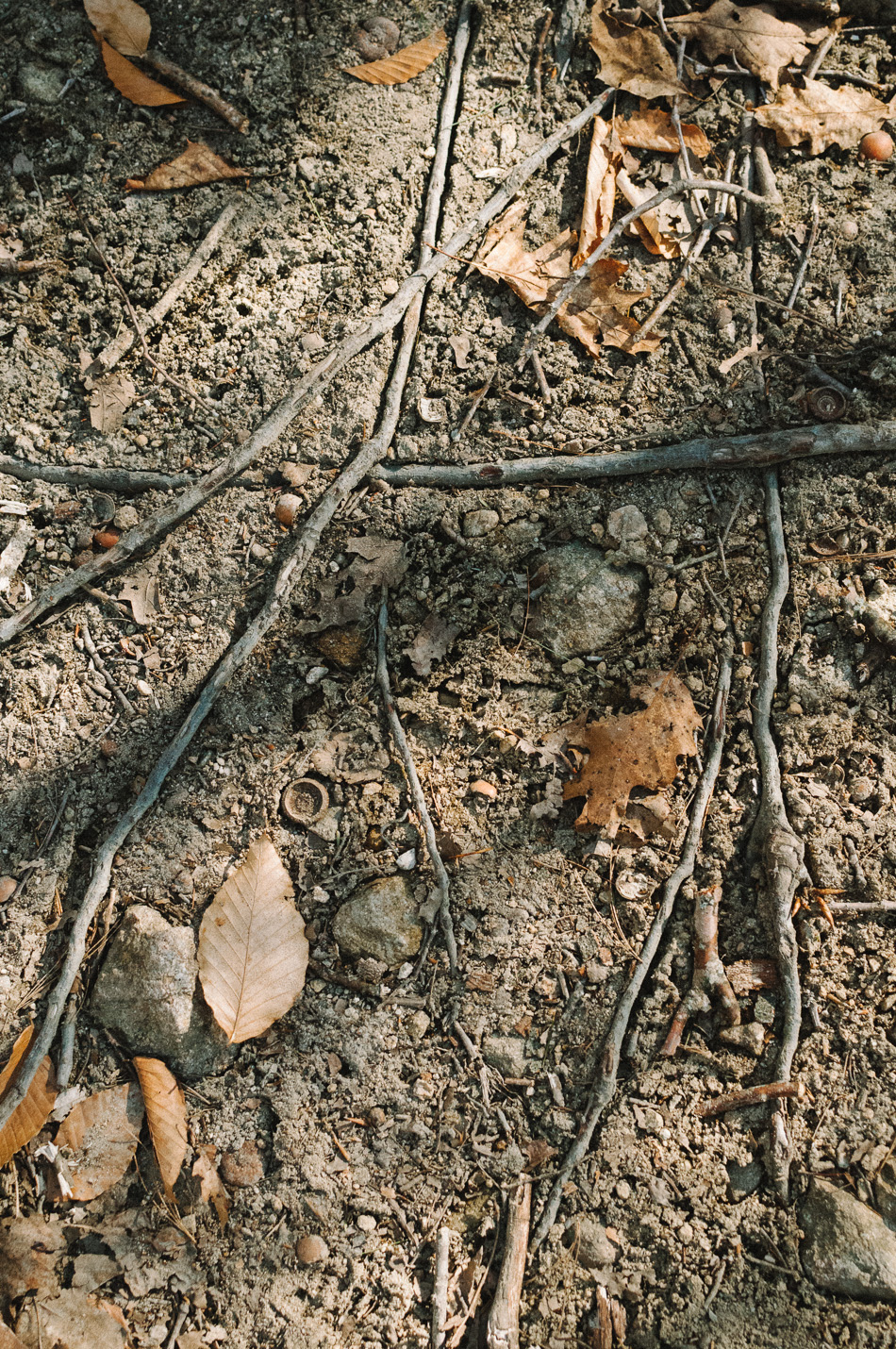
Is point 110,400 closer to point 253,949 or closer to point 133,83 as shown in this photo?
point 133,83

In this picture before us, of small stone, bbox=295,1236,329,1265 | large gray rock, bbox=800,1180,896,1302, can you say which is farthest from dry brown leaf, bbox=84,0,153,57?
large gray rock, bbox=800,1180,896,1302

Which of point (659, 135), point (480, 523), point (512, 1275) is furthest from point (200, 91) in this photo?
point (512, 1275)

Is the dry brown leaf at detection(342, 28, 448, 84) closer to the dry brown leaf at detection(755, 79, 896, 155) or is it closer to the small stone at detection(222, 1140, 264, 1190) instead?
the dry brown leaf at detection(755, 79, 896, 155)

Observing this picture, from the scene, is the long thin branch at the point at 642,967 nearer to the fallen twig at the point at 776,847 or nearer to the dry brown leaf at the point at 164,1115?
the fallen twig at the point at 776,847

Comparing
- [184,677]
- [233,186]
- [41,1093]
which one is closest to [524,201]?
[233,186]

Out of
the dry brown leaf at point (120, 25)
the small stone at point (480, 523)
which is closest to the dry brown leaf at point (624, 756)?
the small stone at point (480, 523)

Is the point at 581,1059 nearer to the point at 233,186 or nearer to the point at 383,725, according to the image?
the point at 383,725

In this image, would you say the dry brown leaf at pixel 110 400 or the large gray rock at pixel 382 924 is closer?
the large gray rock at pixel 382 924
